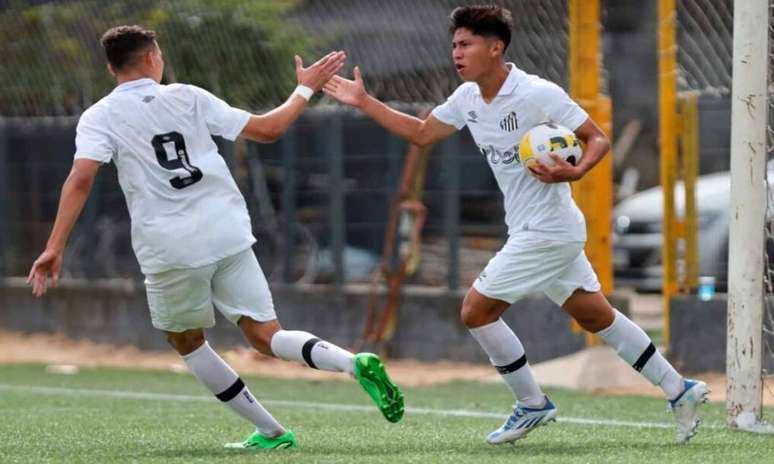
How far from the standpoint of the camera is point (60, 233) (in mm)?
6969

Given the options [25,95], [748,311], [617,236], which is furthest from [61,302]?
[748,311]

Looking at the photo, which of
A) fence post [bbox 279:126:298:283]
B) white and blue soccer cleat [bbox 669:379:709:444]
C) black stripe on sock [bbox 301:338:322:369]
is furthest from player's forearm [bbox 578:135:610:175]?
fence post [bbox 279:126:298:283]

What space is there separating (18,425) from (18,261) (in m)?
8.33

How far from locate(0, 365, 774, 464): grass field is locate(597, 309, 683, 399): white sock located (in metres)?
0.29

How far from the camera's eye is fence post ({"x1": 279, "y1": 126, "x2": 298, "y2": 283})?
49.1 feet

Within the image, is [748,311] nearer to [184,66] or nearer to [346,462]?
[346,462]

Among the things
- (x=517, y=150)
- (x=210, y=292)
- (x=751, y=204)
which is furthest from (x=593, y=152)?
(x=210, y=292)

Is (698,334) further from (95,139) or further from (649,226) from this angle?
(95,139)

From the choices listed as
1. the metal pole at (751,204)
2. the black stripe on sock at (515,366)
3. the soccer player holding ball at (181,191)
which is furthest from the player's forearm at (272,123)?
the metal pole at (751,204)

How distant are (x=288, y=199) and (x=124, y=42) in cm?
786

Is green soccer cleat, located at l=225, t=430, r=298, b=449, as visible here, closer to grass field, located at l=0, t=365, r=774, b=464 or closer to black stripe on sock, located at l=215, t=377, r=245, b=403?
grass field, located at l=0, t=365, r=774, b=464

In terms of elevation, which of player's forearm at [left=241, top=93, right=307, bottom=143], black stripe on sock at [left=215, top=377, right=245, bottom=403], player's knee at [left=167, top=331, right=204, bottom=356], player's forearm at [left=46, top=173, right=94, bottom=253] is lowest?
black stripe on sock at [left=215, top=377, right=245, bottom=403]

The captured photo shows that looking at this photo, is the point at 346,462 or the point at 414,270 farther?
the point at 414,270

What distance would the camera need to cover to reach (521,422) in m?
7.55
